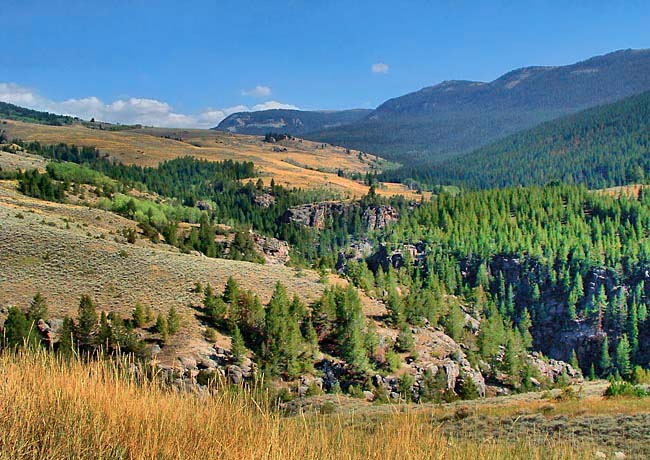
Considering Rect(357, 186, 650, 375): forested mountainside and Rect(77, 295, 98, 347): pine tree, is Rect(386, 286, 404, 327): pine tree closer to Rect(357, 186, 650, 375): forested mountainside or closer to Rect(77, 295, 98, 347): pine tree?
Rect(357, 186, 650, 375): forested mountainside

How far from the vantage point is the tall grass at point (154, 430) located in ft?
16.5

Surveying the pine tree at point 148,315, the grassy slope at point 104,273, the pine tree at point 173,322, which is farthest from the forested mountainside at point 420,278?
the grassy slope at point 104,273

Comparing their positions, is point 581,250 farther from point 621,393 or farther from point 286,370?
point 621,393

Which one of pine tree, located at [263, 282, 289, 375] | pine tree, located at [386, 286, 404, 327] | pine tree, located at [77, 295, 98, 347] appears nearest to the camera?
pine tree, located at [77, 295, 98, 347]

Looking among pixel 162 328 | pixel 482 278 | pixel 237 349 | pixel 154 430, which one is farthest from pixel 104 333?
pixel 482 278

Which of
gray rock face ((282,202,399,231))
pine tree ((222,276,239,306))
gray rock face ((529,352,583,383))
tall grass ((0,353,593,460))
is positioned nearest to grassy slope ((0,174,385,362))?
pine tree ((222,276,239,306))

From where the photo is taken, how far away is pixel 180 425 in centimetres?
553

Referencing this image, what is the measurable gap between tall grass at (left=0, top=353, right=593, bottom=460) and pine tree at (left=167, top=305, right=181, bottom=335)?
38.4 m

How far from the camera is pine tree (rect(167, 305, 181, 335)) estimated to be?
4344 centimetres

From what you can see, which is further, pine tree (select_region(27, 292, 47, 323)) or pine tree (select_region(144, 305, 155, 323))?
pine tree (select_region(144, 305, 155, 323))

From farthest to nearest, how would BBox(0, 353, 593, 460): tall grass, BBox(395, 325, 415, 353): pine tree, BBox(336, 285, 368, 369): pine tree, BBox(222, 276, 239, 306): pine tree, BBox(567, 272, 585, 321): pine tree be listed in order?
BBox(567, 272, 585, 321): pine tree, BBox(395, 325, 415, 353): pine tree, BBox(222, 276, 239, 306): pine tree, BBox(336, 285, 368, 369): pine tree, BBox(0, 353, 593, 460): tall grass

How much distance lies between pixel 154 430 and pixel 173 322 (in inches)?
1589

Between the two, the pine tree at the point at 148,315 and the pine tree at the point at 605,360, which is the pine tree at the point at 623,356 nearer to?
the pine tree at the point at 605,360

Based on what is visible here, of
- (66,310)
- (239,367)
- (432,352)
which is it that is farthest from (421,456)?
(432,352)
